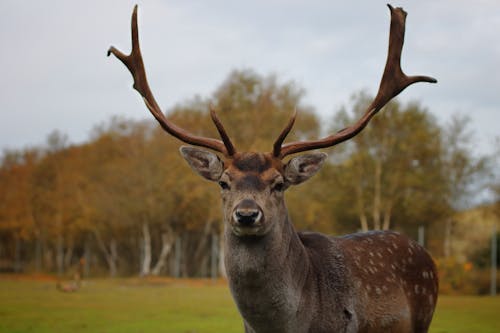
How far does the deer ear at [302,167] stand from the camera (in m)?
6.37

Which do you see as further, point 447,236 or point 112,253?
point 112,253

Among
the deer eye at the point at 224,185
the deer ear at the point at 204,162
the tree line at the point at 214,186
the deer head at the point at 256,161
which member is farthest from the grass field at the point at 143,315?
the tree line at the point at 214,186

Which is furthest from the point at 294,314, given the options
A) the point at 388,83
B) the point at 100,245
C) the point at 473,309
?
the point at 100,245

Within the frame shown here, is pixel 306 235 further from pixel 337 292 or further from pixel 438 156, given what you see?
pixel 438 156

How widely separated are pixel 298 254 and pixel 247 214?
44.4 inches

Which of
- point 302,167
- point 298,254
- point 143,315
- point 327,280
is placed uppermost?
point 302,167

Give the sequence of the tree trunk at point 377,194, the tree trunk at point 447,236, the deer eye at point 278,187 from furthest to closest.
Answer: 1. the tree trunk at point 377,194
2. the tree trunk at point 447,236
3. the deer eye at point 278,187

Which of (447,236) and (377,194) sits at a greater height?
(377,194)

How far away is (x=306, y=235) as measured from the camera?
7.12 meters

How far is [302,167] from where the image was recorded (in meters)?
6.49

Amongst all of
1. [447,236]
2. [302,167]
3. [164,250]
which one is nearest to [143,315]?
[302,167]

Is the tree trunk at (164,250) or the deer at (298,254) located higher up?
the deer at (298,254)

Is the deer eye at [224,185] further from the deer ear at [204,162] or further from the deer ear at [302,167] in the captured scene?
the deer ear at [302,167]

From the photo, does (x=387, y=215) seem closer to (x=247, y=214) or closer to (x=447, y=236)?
(x=447, y=236)
